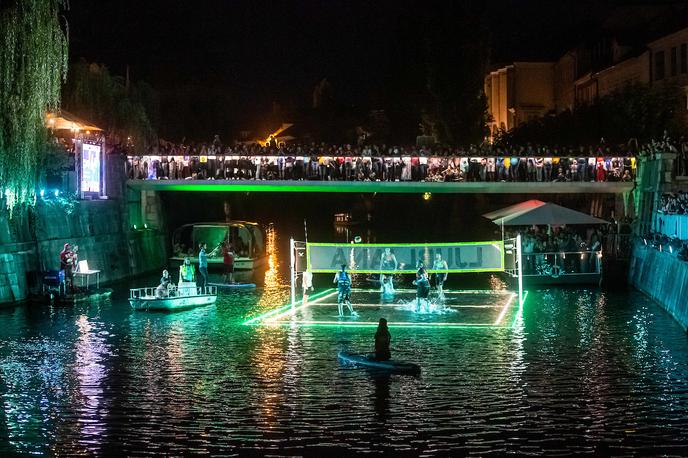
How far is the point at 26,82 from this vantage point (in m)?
39.3

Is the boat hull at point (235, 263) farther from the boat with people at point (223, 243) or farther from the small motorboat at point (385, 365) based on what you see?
the small motorboat at point (385, 365)

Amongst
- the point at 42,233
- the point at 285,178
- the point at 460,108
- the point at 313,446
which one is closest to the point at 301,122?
the point at 460,108

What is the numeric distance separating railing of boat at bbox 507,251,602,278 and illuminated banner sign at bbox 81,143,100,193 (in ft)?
74.5

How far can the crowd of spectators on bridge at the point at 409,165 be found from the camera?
58719 mm

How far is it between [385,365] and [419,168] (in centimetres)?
3217

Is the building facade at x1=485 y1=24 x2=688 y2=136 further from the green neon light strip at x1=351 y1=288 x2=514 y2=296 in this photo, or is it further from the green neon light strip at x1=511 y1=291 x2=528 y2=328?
the green neon light strip at x1=511 y1=291 x2=528 y2=328

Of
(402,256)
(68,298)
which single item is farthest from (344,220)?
(402,256)

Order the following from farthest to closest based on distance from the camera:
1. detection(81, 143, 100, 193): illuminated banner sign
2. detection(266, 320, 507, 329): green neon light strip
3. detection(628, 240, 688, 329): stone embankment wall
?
1. detection(81, 143, 100, 193): illuminated banner sign
2. detection(628, 240, 688, 329): stone embankment wall
3. detection(266, 320, 507, 329): green neon light strip

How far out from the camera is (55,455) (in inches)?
793

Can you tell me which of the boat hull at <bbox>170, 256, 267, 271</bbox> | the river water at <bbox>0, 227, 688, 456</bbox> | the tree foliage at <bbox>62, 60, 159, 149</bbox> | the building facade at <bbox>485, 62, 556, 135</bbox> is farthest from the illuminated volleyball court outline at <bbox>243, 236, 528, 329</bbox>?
the building facade at <bbox>485, 62, 556, 135</bbox>

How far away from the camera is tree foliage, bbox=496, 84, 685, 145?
219 ft

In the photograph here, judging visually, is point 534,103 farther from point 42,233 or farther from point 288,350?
point 288,350

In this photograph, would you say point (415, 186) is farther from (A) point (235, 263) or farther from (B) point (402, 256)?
(B) point (402, 256)

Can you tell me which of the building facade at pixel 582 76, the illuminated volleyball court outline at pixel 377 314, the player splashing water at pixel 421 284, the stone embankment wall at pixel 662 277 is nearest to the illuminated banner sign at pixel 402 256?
the illuminated volleyball court outline at pixel 377 314
